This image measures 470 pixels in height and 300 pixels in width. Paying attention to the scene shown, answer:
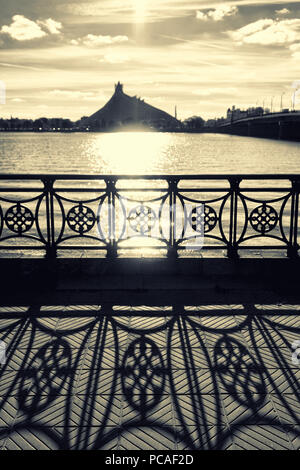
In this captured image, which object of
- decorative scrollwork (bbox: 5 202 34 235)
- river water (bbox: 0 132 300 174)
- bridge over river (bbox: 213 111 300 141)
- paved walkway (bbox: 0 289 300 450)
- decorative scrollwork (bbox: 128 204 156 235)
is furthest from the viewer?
bridge over river (bbox: 213 111 300 141)

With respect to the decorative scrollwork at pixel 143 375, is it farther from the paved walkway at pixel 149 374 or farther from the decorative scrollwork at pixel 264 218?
the decorative scrollwork at pixel 264 218

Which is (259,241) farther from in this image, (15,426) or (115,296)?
(15,426)

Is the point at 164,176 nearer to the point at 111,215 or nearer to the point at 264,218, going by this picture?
the point at 111,215

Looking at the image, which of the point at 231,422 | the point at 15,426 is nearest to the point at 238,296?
the point at 231,422

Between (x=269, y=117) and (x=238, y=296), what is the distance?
10952 cm

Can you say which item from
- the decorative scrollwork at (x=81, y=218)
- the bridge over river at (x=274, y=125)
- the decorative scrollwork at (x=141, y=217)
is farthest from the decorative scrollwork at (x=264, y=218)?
the bridge over river at (x=274, y=125)

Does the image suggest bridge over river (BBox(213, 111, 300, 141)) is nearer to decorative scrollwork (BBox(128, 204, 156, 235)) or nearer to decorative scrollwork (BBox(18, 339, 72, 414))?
decorative scrollwork (BBox(128, 204, 156, 235))

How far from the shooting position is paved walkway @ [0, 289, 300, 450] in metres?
3.75

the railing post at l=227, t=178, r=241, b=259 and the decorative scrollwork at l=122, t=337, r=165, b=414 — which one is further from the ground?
the railing post at l=227, t=178, r=241, b=259

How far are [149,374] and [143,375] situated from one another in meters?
0.06

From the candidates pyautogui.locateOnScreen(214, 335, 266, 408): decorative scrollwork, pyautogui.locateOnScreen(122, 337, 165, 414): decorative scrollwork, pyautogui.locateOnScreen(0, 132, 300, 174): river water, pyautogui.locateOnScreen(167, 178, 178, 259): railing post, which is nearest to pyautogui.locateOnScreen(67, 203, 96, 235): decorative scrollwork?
pyautogui.locateOnScreen(167, 178, 178, 259): railing post

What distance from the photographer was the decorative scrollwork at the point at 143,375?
165 inches

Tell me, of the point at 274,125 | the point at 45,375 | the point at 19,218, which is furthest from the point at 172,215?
the point at 274,125

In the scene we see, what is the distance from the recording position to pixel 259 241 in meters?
23.6
